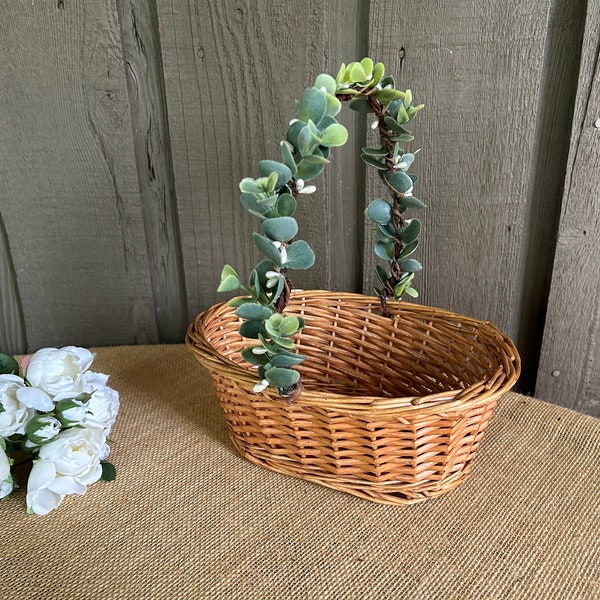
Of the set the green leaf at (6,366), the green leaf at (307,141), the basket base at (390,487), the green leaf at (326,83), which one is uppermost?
the green leaf at (326,83)

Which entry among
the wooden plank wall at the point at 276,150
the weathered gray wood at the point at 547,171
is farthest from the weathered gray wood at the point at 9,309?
the weathered gray wood at the point at 547,171

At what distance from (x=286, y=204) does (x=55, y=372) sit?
361 millimetres

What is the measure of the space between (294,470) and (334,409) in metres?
0.15

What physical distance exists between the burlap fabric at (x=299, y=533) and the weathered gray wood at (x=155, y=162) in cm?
35

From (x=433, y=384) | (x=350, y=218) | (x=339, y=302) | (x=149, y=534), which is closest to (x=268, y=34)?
(x=350, y=218)

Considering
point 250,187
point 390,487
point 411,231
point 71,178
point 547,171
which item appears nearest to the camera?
point 250,187

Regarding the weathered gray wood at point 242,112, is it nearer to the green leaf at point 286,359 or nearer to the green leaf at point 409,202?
the green leaf at point 409,202

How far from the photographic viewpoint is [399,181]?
2.19 ft

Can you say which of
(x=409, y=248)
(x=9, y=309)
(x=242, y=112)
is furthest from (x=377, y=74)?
(x=9, y=309)

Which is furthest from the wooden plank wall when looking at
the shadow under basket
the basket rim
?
the basket rim

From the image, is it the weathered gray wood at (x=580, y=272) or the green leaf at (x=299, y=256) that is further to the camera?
the weathered gray wood at (x=580, y=272)

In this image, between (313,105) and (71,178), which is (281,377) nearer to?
(313,105)

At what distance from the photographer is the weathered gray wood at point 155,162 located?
85cm

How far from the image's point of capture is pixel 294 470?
651 millimetres
